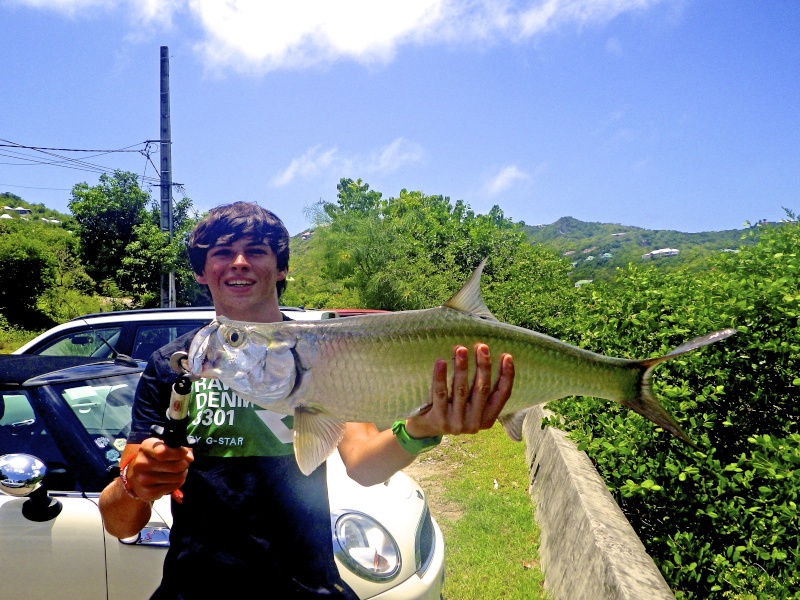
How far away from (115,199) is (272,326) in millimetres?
31485

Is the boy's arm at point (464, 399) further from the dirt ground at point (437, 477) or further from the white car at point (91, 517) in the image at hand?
the dirt ground at point (437, 477)

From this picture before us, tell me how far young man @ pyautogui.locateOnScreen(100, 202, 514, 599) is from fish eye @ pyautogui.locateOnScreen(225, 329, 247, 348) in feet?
1.45

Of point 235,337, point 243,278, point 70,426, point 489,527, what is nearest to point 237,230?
point 243,278

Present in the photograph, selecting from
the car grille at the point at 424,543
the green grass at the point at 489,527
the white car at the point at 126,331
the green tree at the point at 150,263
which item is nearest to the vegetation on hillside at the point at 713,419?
the green grass at the point at 489,527

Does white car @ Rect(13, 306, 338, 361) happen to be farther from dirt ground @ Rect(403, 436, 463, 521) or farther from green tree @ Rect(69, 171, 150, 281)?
green tree @ Rect(69, 171, 150, 281)

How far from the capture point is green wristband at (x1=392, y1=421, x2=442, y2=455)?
1.75 meters

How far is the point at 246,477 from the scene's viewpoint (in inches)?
72.9

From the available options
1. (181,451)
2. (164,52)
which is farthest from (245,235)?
(164,52)

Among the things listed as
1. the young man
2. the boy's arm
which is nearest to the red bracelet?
the young man

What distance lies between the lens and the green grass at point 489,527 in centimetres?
416

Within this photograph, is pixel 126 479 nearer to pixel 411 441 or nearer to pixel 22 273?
pixel 411 441

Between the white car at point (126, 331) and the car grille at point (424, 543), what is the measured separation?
2467mm

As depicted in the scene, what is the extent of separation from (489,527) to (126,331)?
399 centimetres

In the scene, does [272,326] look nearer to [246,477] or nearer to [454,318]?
[454,318]
